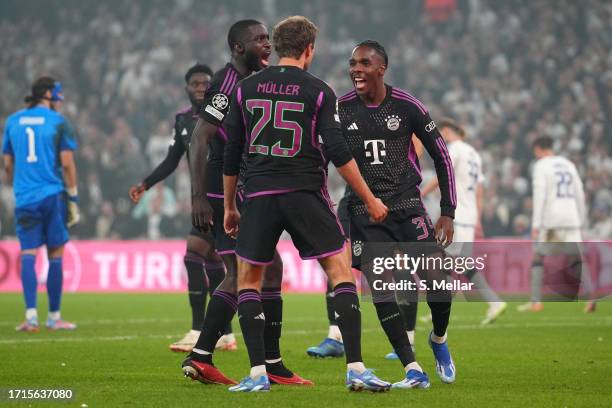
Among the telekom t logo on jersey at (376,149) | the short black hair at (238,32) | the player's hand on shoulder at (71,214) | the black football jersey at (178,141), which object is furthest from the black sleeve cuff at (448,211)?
the player's hand on shoulder at (71,214)

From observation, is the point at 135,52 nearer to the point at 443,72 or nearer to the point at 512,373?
the point at 443,72

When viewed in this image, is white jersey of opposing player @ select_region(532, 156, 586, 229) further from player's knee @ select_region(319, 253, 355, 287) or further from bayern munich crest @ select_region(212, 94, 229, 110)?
player's knee @ select_region(319, 253, 355, 287)

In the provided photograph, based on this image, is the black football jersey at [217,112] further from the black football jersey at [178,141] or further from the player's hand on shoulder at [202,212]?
the black football jersey at [178,141]

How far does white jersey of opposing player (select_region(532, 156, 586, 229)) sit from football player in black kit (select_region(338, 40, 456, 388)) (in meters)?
8.35

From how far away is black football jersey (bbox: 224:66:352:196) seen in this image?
6535mm

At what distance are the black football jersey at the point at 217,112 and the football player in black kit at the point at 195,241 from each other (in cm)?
231

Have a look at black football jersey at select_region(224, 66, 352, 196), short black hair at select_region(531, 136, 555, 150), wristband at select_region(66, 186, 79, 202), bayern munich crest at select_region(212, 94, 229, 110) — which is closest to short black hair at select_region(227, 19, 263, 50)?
bayern munich crest at select_region(212, 94, 229, 110)

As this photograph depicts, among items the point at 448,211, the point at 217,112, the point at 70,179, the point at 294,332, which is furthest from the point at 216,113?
the point at 70,179

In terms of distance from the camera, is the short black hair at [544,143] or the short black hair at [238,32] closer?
the short black hair at [238,32]

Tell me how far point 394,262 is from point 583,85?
64.0 ft

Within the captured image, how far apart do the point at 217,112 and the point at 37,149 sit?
5360mm

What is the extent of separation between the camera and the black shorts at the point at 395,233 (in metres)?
7.45

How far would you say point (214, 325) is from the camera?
7.14 m

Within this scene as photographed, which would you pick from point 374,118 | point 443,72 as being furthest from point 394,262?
point 443,72
